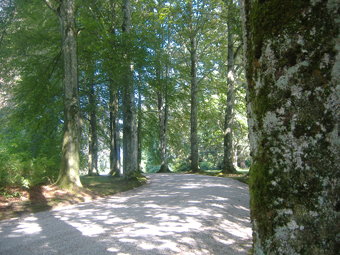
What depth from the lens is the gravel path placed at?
3768 millimetres

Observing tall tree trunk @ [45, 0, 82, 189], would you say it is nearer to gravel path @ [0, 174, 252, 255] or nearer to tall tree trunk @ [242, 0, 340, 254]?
gravel path @ [0, 174, 252, 255]

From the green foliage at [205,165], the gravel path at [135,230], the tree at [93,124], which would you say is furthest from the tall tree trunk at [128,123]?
the green foliage at [205,165]

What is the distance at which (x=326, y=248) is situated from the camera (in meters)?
1.28

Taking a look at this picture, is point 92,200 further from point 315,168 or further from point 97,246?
point 315,168

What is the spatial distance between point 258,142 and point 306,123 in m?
0.33

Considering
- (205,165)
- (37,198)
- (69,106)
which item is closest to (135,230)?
(37,198)

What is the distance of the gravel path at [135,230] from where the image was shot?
377 cm

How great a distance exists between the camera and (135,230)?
4.52 m

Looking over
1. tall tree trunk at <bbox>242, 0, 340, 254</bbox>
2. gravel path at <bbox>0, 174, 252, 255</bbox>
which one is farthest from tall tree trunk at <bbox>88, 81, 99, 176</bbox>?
tall tree trunk at <bbox>242, 0, 340, 254</bbox>

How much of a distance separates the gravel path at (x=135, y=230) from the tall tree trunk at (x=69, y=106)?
2.20 metres

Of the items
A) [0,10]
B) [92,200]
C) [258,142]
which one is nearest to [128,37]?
[0,10]

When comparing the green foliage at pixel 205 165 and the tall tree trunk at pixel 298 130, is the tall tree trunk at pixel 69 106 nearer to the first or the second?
the tall tree trunk at pixel 298 130

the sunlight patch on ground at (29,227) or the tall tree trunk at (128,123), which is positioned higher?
the tall tree trunk at (128,123)

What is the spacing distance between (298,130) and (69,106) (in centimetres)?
908
